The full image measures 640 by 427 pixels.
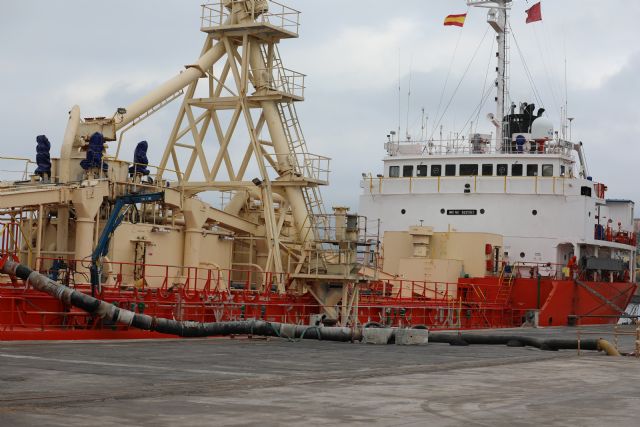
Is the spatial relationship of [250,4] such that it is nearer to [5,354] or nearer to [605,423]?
[5,354]

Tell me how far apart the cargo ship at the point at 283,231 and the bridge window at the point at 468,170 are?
59 mm

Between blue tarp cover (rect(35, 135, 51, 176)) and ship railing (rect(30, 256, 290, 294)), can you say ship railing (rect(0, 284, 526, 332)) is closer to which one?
ship railing (rect(30, 256, 290, 294))

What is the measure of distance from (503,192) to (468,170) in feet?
5.94

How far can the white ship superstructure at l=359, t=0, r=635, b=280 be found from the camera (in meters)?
40.9

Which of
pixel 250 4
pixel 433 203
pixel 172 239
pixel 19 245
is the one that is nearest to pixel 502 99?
pixel 433 203

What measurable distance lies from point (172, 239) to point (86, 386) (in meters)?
17.5

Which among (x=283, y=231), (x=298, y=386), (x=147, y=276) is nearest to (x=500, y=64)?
(x=283, y=231)

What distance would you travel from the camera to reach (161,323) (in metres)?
23.5

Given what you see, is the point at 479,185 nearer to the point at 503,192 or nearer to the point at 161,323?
the point at 503,192

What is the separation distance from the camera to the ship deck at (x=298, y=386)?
11.7 meters

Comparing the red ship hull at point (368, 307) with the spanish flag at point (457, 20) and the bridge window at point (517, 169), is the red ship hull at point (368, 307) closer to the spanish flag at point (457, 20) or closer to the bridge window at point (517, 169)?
the bridge window at point (517, 169)

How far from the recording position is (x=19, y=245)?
3083 cm

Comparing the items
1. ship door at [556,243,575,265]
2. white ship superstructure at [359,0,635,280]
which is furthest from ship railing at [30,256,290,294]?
ship door at [556,243,575,265]

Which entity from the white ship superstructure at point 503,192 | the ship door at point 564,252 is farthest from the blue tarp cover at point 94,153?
the ship door at point 564,252
